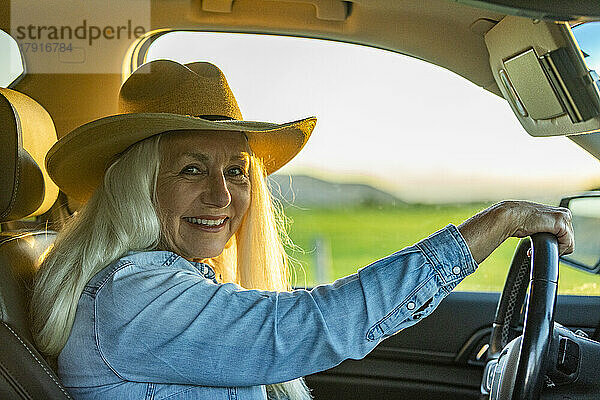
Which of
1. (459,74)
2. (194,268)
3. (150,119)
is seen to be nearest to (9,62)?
(150,119)

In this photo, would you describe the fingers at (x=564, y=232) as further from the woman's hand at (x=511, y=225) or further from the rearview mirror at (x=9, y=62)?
the rearview mirror at (x=9, y=62)

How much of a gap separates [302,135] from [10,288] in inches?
32.3

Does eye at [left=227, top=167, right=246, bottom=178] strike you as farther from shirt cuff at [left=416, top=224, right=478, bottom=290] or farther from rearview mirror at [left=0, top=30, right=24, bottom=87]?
rearview mirror at [left=0, top=30, right=24, bottom=87]

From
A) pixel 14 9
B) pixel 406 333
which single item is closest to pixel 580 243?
pixel 406 333

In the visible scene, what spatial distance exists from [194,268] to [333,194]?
2604 millimetres

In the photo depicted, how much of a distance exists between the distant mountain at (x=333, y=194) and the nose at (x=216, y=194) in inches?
41.2

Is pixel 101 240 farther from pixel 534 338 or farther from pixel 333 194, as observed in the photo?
pixel 333 194

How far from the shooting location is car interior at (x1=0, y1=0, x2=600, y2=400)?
133 cm

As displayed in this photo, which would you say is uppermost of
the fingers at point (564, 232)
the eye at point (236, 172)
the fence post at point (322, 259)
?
the eye at point (236, 172)

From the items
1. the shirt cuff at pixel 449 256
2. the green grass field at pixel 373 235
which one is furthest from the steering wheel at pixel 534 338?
the green grass field at pixel 373 235

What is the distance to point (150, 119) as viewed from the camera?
1.52 meters

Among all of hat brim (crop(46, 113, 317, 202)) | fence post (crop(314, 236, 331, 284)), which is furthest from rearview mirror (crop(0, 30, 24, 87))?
fence post (crop(314, 236, 331, 284))

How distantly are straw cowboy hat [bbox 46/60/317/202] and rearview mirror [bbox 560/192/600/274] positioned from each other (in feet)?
3.66

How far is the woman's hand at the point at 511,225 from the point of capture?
1.27 meters
